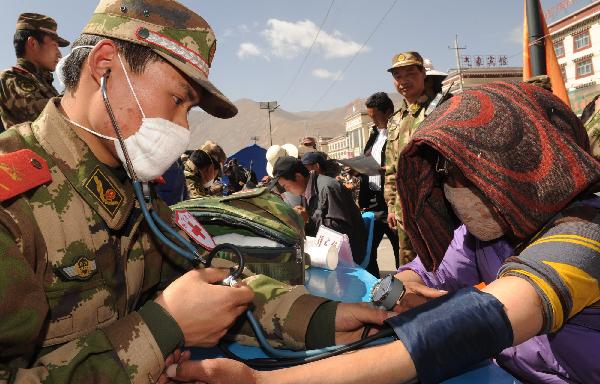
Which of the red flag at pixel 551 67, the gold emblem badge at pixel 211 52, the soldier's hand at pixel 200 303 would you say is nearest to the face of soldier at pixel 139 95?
the gold emblem badge at pixel 211 52

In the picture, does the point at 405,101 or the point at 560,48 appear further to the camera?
the point at 560,48

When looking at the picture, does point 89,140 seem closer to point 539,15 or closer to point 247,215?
point 247,215

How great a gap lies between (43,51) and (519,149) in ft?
9.36

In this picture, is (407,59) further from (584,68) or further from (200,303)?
(584,68)

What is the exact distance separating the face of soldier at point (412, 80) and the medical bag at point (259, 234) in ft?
7.12

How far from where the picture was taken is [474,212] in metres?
1.13

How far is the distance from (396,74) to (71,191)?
2909 millimetres

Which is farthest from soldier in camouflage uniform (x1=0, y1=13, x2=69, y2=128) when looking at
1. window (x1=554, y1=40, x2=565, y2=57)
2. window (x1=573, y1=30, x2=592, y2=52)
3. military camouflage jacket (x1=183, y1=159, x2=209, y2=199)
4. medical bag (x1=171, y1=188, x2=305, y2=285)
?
window (x1=554, y1=40, x2=565, y2=57)

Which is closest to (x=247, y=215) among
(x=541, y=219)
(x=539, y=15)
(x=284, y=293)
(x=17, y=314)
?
(x=284, y=293)

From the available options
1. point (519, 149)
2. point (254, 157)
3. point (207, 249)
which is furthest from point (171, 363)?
point (254, 157)

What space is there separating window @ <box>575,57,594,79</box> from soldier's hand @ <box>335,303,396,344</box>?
1611 inches

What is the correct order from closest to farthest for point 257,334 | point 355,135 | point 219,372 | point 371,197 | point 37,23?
point 219,372 → point 257,334 → point 37,23 → point 371,197 → point 355,135

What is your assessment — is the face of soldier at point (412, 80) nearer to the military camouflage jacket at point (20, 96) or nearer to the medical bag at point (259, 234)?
the medical bag at point (259, 234)

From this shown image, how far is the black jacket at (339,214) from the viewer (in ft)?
10.3
